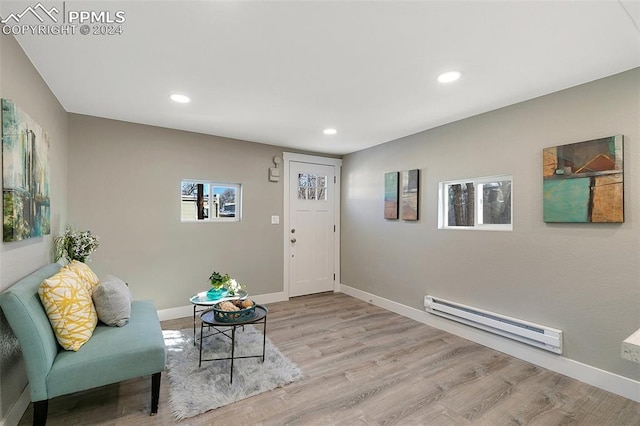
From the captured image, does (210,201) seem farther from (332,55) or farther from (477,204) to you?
(477,204)

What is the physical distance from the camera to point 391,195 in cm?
420

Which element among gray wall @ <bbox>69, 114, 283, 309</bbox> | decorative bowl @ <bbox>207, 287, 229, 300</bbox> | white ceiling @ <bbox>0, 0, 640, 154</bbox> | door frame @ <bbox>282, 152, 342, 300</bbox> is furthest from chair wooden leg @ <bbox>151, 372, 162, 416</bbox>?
door frame @ <bbox>282, 152, 342, 300</bbox>

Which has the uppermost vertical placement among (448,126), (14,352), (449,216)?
(448,126)

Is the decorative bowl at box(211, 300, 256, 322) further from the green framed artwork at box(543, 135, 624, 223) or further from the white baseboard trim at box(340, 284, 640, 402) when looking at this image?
the green framed artwork at box(543, 135, 624, 223)

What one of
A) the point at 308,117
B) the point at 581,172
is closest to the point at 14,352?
the point at 308,117

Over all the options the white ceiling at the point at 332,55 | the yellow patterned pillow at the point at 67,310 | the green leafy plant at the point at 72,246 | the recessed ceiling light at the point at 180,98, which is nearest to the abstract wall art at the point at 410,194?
the white ceiling at the point at 332,55

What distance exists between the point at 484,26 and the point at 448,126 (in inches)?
73.3

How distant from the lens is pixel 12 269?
1816mm

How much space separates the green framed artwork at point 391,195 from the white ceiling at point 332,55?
3.74 ft

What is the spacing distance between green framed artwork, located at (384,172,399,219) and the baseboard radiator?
3.94 feet

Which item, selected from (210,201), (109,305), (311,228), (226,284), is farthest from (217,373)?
(311,228)

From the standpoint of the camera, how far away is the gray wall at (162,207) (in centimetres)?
336

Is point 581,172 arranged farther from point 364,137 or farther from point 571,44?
point 364,137

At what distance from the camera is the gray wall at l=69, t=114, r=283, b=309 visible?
336 centimetres
